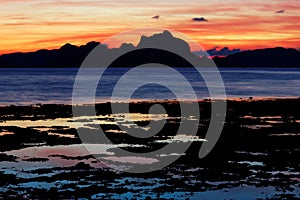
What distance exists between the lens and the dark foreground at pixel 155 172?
71.7 feet

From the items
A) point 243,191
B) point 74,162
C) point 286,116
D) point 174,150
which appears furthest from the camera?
point 286,116

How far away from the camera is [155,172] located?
2569cm

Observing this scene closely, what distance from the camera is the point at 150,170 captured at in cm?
2611

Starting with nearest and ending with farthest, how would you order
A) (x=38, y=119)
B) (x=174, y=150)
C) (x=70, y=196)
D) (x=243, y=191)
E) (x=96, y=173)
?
(x=70, y=196)
(x=243, y=191)
(x=96, y=173)
(x=174, y=150)
(x=38, y=119)

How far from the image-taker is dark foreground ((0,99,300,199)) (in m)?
21.9

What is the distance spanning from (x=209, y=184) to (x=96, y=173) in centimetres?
586

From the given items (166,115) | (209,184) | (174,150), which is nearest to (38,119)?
(166,115)

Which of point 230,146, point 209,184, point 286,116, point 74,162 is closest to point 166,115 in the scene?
point 286,116

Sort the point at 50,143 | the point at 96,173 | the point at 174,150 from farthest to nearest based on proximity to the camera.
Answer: the point at 50,143, the point at 174,150, the point at 96,173

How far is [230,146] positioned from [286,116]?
21.7 meters

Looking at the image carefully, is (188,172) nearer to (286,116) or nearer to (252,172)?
(252,172)

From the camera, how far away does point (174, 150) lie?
105 feet

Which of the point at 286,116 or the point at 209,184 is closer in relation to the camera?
the point at 209,184

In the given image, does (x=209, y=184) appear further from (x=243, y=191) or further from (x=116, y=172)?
(x=116, y=172)
